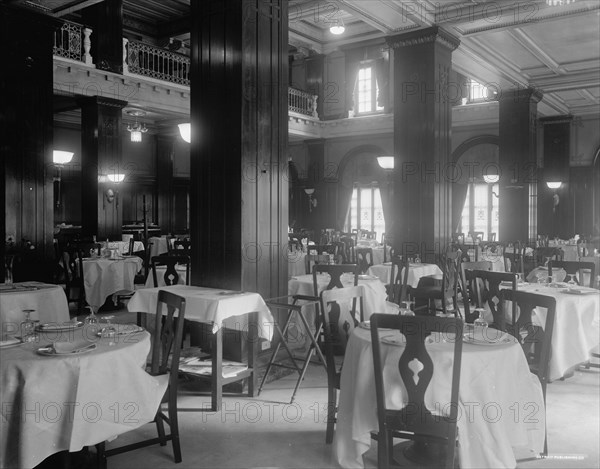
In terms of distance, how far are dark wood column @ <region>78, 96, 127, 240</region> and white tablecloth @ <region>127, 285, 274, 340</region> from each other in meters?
8.08

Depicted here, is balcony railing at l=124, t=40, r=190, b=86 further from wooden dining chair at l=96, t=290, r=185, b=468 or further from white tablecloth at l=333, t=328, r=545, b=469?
white tablecloth at l=333, t=328, r=545, b=469

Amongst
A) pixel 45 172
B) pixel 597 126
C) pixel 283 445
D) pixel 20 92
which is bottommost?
pixel 283 445

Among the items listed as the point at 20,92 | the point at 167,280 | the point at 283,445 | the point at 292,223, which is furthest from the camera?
the point at 292,223

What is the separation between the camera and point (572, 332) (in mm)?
5047

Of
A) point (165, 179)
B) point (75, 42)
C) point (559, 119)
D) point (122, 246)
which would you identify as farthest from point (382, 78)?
point (122, 246)

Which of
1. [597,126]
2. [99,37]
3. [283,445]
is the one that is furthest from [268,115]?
[597,126]

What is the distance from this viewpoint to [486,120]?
15.4m

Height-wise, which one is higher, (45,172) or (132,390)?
(45,172)

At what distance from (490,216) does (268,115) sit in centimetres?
1245

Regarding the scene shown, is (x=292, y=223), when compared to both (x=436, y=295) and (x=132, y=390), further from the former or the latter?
(x=132, y=390)

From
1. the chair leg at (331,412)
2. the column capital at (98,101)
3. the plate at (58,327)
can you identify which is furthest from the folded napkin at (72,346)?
the column capital at (98,101)

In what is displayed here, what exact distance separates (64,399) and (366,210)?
15.6m

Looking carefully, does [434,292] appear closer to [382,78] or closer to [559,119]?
[559,119]

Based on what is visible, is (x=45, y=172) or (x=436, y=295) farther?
(x=45, y=172)
